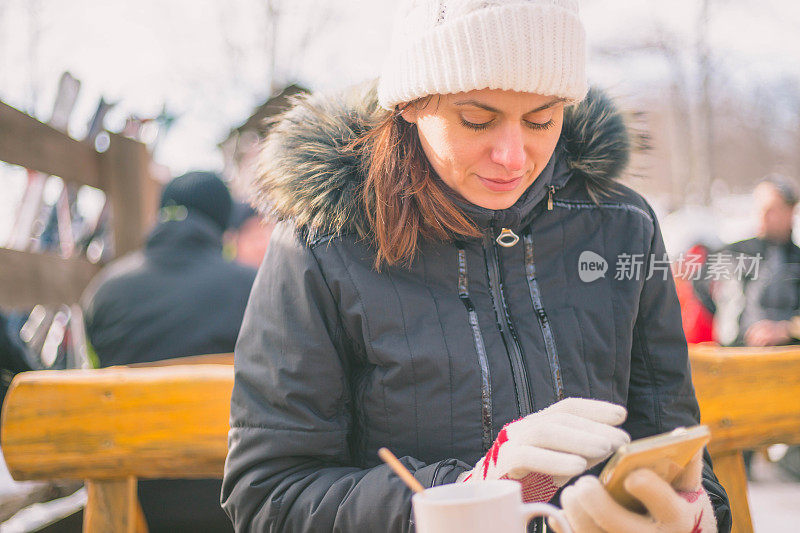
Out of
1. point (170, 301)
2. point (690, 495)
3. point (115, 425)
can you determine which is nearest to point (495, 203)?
point (690, 495)

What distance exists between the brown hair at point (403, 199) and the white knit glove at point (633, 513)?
616 millimetres

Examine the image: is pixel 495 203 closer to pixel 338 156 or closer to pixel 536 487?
pixel 338 156

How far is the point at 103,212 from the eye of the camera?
14.2ft

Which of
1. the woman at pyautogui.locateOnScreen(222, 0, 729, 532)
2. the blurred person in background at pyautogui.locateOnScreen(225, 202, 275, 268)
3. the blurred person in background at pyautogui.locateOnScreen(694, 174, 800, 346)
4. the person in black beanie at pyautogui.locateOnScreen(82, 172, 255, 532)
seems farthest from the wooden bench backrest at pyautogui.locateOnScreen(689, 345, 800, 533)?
the blurred person in background at pyautogui.locateOnScreen(694, 174, 800, 346)

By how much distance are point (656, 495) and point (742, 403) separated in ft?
4.49

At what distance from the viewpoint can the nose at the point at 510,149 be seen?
1299 mm

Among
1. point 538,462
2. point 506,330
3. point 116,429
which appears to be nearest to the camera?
point 538,462

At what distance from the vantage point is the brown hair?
140 centimetres

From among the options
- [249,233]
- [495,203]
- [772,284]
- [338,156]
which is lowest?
[772,284]

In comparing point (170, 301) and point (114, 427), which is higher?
point (170, 301)

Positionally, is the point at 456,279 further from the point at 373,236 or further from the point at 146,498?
the point at 146,498

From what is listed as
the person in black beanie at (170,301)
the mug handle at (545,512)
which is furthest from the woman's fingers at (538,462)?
the person in black beanie at (170,301)

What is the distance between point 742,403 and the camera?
2.07 m

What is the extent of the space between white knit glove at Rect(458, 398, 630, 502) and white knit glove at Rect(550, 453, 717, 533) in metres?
0.05
